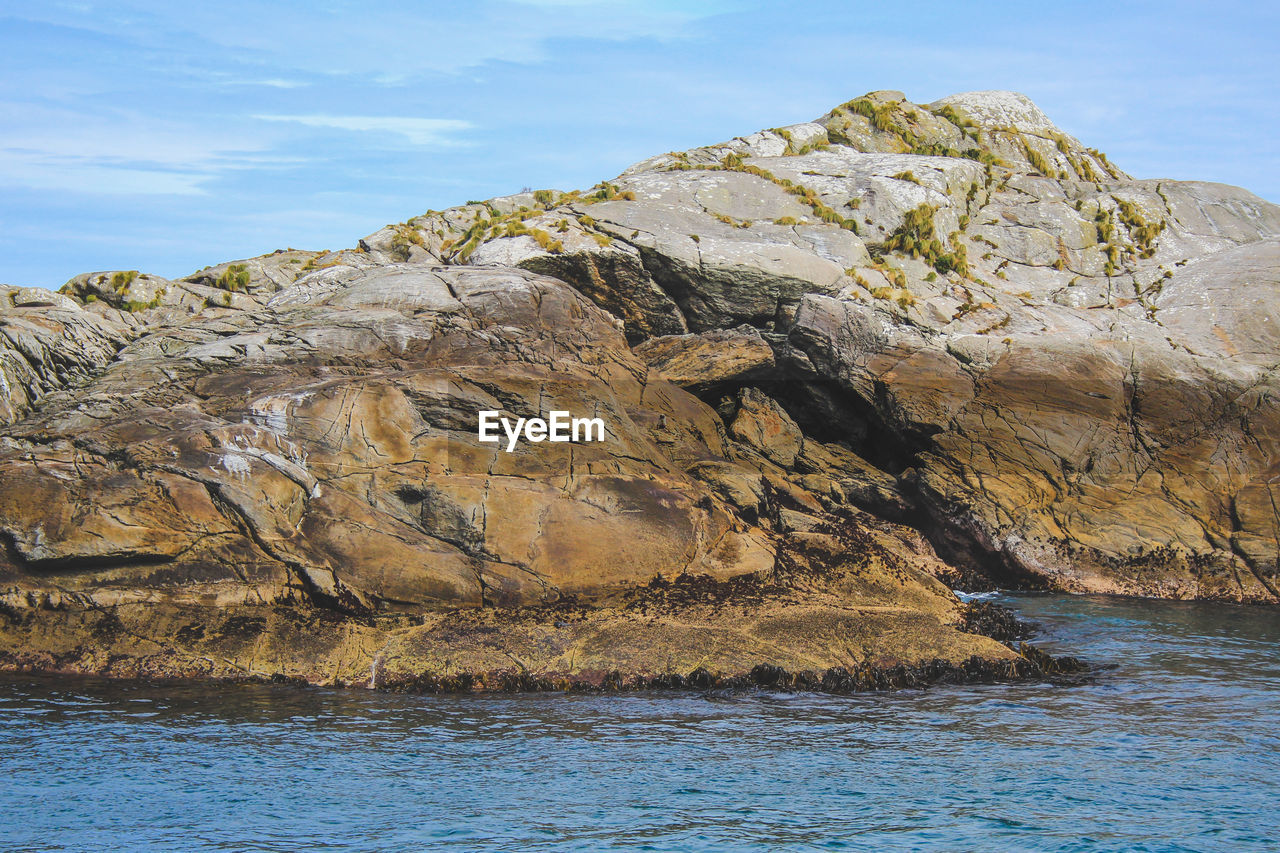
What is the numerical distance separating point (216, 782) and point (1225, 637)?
740 inches

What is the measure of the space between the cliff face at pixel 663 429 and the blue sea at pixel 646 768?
146cm

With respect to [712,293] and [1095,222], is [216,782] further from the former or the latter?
[1095,222]

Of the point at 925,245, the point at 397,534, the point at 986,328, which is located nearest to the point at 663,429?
the point at 397,534

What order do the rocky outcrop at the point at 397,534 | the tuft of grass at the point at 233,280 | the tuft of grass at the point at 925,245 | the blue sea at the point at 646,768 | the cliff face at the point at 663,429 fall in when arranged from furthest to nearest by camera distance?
the tuft of grass at the point at 925,245
the tuft of grass at the point at 233,280
the cliff face at the point at 663,429
the rocky outcrop at the point at 397,534
the blue sea at the point at 646,768

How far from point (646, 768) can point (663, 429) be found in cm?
1230

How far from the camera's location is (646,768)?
499 inches

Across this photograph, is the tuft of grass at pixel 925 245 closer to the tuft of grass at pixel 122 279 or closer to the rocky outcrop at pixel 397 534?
the rocky outcrop at pixel 397 534

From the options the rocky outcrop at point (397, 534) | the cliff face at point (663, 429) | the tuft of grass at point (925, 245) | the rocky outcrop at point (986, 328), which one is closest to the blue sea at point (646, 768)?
Result: the rocky outcrop at point (397, 534)

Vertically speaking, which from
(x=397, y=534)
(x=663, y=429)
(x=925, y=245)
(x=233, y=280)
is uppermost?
(x=925, y=245)

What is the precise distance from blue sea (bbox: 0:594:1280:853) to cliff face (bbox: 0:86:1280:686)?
1464 millimetres

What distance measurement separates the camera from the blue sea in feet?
35.3

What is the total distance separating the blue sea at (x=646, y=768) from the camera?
10766mm

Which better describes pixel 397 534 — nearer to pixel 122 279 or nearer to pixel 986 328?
pixel 122 279

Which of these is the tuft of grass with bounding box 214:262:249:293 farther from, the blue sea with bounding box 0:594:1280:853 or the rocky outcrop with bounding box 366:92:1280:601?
the blue sea with bounding box 0:594:1280:853
